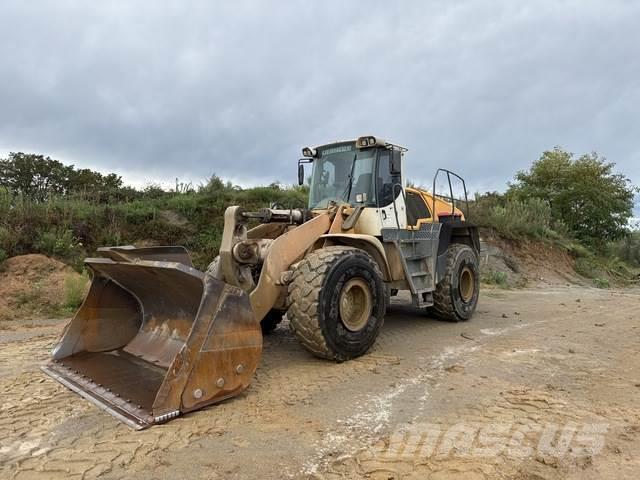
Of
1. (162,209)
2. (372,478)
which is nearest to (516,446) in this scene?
(372,478)

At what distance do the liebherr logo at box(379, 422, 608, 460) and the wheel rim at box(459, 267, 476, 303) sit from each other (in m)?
4.40

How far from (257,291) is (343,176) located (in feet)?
7.90

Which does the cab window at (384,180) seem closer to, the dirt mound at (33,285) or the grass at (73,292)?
the grass at (73,292)

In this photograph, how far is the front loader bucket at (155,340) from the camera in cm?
362

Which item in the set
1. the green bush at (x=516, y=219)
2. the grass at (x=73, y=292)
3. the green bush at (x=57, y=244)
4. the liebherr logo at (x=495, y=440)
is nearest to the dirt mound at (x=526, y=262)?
the green bush at (x=516, y=219)

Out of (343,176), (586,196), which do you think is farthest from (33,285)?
(586,196)

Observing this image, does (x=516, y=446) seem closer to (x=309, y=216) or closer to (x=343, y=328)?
(x=343, y=328)

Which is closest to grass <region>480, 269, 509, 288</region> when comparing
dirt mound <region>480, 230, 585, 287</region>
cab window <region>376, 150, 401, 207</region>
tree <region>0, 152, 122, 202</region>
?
dirt mound <region>480, 230, 585, 287</region>

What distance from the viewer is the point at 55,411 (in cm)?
379

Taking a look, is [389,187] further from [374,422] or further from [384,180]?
[374,422]

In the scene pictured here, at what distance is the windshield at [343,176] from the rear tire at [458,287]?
6.66 feet

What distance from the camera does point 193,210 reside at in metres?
14.3

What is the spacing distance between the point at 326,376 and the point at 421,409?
1.08 metres

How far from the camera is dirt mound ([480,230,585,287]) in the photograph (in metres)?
16.1
